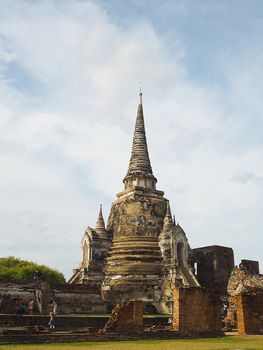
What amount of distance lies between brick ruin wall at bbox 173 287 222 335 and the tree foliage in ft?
98.1

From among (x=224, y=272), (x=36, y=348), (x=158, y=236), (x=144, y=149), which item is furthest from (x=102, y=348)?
(x=144, y=149)

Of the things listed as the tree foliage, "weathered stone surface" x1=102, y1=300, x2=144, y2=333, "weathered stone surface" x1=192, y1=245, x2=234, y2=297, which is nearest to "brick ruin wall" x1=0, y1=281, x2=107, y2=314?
"weathered stone surface" x1=102, y1=300, x2=144, y2=333

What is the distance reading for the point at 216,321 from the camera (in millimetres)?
16656

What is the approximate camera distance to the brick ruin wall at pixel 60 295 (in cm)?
2735

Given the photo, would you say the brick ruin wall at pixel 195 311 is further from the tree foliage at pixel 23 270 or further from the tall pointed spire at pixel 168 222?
the tree foliage at pixel 23 270

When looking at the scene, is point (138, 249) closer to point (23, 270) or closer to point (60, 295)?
point (60, 295)

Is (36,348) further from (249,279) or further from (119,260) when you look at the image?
(119,260)

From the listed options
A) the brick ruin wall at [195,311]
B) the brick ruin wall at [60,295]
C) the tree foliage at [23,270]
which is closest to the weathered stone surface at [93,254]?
the brick ruin wall at [60,295]

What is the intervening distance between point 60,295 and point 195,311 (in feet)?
53.3

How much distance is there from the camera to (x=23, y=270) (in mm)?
45031

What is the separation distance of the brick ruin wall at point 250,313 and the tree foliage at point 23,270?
3052 cm

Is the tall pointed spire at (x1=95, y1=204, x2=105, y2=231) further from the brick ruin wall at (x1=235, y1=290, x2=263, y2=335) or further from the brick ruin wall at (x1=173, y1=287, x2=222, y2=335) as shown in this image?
the brick ruin wall at (x1=235, y1=290, x2=263, y2=335)

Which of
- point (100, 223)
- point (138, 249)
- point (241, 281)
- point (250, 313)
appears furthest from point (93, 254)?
point (250, 313)

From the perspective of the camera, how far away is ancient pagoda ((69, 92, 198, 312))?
111 ft
